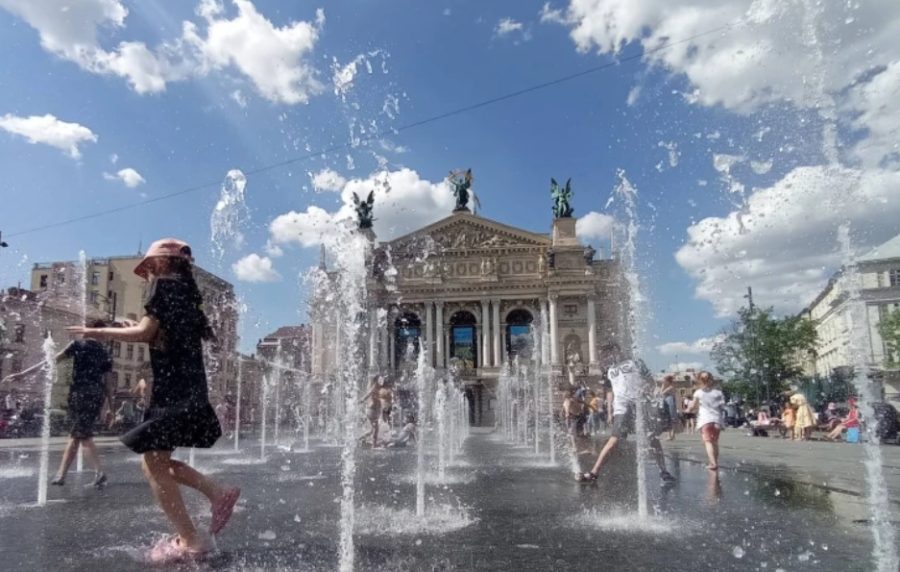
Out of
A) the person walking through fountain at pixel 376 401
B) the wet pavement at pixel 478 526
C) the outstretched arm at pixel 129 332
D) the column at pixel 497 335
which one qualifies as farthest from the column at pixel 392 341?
the outstretched arm at pixel 129 332

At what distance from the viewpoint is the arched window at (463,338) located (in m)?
55.4

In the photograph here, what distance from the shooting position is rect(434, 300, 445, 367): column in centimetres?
5469

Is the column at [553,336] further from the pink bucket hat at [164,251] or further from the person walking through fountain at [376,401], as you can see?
the pink bucket hat at [164,251]

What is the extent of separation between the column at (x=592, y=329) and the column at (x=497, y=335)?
6895mm

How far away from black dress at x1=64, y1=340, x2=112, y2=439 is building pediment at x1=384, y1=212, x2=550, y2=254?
5016 cm

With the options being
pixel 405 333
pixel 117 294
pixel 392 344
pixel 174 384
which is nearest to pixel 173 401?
pixel 174 384

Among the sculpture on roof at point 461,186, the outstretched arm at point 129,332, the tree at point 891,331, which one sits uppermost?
the sculpture on roof at point 461,186

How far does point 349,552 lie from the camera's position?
3.73 m

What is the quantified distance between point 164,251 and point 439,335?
51.5 metres

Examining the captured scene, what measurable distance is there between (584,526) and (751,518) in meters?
1.40

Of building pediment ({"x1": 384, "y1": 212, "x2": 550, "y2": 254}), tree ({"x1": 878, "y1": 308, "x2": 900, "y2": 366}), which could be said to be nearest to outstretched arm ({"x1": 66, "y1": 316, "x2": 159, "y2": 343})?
tree ({"x1": 878, "y1": 308, "x2": 900, "y2": 366})

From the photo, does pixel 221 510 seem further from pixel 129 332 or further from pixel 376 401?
pixel 376 401

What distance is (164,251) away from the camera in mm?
3820

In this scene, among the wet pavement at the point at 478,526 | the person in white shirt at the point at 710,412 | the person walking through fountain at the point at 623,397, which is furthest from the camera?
the person in white shirt at the point at 710,412
